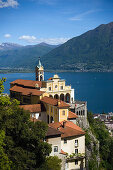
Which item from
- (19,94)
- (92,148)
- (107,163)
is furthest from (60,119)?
(19,94)

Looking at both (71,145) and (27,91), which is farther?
(27,91)

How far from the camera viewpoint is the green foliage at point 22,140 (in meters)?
23.8

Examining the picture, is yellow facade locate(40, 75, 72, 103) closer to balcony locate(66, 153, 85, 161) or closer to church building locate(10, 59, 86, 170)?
church building locate(10, 59, 86, 170)

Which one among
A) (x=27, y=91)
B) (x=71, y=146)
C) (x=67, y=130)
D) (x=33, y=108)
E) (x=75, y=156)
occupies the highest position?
(x=27, y=91)

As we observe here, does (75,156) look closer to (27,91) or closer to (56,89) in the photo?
(27,91)

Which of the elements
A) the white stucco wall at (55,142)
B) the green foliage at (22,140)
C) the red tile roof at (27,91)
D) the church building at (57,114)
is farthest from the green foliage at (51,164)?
Answer: the red tile roof at (27,91)

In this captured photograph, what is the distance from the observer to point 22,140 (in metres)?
25.5

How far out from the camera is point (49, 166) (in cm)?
2631

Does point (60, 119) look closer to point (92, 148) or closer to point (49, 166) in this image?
point (92, 148)

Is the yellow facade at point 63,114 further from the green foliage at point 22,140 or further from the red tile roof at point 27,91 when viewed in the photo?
the green foliage at point 22,140

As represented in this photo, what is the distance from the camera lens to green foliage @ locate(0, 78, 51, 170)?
78.1 ft

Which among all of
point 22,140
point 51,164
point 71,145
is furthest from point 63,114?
point 22,140

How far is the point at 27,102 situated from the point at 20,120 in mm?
25623

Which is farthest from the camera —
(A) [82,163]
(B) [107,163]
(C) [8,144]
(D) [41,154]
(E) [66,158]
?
(B) [107,163]
